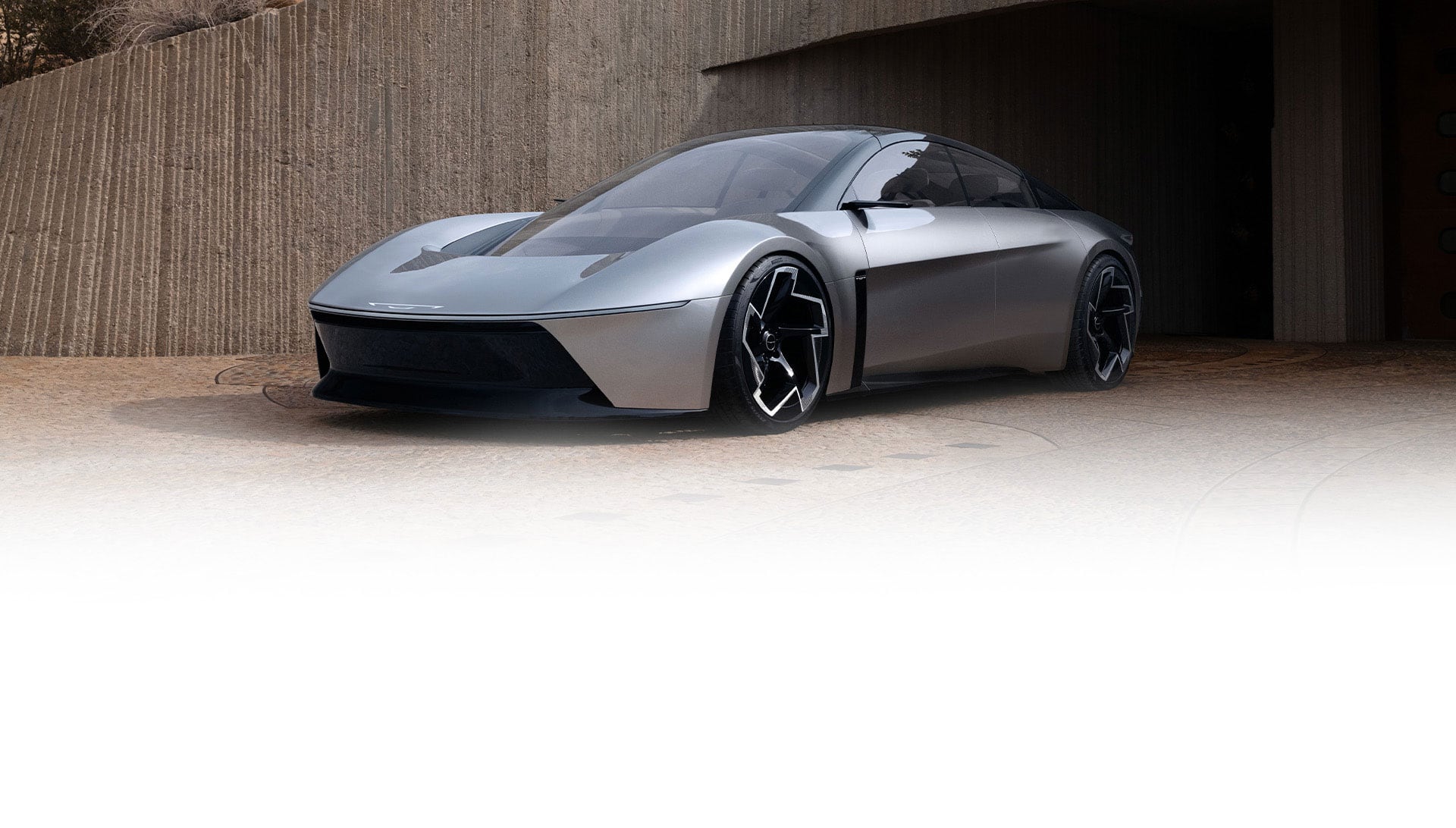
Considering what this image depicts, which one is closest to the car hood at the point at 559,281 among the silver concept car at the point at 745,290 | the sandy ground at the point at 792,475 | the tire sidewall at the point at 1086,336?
the silver concept car at the point at 745,290

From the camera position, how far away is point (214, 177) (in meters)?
9.48

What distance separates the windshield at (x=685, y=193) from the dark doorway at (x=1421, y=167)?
722 cm

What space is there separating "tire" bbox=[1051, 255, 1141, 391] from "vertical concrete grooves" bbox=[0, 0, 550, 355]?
5.03 meters

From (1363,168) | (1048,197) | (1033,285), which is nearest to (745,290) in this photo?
(1033,285)

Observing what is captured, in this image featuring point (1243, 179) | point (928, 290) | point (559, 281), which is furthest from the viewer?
point (1243, 179)

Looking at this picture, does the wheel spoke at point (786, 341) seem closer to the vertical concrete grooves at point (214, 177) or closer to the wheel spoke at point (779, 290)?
the wheel spoke at point (779, 290)

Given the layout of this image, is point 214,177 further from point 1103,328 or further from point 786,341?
point 1103,328

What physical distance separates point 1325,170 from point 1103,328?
477cm

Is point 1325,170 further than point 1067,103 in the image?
No

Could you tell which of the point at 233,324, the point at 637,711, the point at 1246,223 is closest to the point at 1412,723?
the point at 637,711

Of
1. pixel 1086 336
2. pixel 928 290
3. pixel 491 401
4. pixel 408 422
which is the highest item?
pixel 928 290

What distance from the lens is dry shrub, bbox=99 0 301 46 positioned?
37.7ft

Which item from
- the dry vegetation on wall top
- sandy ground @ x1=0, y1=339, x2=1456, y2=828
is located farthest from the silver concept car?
the dry vegetation on wall top

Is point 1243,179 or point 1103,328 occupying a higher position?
point 1243,179
